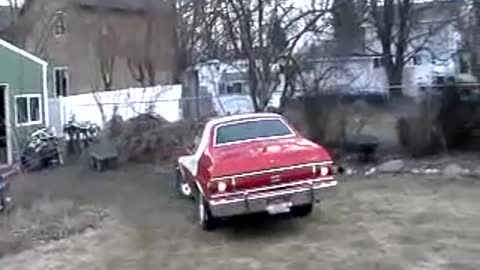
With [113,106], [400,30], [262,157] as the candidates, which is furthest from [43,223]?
[400,30]

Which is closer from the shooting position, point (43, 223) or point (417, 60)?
point (43, 223)

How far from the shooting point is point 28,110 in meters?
26.9

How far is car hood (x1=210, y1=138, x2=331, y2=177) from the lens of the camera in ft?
35.7

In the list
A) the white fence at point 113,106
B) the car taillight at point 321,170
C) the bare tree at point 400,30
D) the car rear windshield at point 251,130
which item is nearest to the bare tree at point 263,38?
the white fence at point 113,106

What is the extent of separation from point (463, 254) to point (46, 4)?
34.8m

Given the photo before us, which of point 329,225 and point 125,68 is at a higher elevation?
point 125,68

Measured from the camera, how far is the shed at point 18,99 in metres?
25.4

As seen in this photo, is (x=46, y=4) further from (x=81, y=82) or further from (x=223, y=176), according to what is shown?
(x=223, y=176)

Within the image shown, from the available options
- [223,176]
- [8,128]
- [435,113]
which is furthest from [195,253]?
[8,128]

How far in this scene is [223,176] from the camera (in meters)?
10.8

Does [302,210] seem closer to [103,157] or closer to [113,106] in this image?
[103,157]

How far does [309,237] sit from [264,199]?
82 centimetres

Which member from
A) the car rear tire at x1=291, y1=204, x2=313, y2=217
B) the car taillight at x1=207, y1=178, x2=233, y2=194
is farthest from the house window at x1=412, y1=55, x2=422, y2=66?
the car taillight at x1=207, y1=178, x2=233, y2=194

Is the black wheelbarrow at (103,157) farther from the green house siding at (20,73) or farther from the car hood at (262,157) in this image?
the car hood at (262,157)
